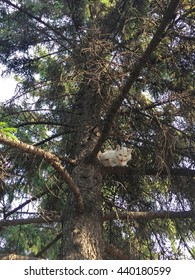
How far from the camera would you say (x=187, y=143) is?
511cm

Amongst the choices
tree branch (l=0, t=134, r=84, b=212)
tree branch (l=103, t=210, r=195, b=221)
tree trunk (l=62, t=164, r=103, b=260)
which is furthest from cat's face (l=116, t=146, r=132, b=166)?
tree branch (l=0, t=134, r=84, b=212)

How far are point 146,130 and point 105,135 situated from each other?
0.79 meters

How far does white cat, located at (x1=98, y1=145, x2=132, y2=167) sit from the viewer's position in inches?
190

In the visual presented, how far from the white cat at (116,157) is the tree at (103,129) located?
0.10 metres

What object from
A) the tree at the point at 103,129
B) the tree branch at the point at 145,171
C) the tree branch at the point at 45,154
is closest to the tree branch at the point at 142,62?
the tree at the point at 103,129

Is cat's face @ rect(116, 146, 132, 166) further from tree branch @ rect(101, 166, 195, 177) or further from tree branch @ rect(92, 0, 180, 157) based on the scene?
tree branch @ rect(92, 0, 180, 157)

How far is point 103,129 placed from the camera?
4.16 m

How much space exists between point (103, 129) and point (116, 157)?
2.49 ft

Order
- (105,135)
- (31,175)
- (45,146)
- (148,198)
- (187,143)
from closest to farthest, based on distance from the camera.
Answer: (105,135) → (31,175) → (187,143) → (148,198) → (45,146)

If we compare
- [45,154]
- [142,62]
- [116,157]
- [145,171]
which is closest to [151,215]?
[145,171]

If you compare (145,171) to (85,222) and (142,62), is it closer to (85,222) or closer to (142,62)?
(85,222)

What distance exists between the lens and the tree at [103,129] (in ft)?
13.0
